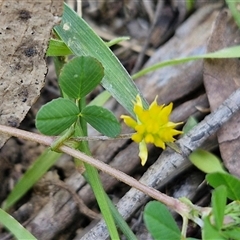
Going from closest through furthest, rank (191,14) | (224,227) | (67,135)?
(224,227) → (67,135) → (191,14)

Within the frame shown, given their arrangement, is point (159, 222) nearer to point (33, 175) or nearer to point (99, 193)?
point (99, 193)

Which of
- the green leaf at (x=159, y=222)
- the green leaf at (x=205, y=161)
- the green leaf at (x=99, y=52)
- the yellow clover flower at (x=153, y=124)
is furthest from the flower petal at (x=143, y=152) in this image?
the green leaf at (x=205, y=161)

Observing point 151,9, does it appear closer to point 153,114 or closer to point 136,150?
point 136,150

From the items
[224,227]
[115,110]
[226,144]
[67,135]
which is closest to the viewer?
[224,227]

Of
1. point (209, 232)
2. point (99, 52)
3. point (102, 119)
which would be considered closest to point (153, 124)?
point (102, 119)

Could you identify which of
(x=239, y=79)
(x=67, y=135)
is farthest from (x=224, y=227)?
(x=239, y=79)
